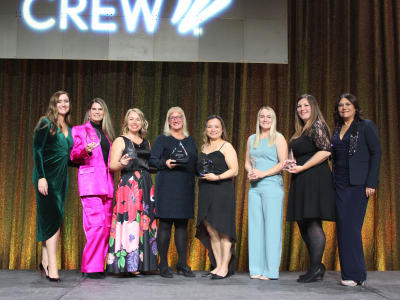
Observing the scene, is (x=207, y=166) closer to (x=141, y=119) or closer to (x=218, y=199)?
(x=218, y=199)

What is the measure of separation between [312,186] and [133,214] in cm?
152

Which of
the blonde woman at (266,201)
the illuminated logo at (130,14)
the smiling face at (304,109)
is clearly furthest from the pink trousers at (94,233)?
the illuminated logo at (130,14)

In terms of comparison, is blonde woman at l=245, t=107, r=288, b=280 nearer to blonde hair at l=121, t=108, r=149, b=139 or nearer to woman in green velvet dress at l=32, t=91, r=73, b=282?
blonde hair at l=121, t=108, r=149, b=139

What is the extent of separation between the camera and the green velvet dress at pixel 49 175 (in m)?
3.29

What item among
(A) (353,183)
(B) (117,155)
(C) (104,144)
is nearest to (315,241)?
(A) (353,183)

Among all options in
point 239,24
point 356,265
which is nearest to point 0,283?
point 356,265

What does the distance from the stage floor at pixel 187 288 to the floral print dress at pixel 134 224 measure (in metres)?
0.14

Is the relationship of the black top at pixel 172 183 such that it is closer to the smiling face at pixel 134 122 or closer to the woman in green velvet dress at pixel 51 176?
the smiling face at pixel 134 122

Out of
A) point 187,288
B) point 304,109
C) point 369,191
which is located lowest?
point 187,288

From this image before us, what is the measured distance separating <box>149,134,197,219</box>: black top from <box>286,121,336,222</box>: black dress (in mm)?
882

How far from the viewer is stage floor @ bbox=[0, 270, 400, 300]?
9.07ft

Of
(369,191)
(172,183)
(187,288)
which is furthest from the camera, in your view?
(172,183)

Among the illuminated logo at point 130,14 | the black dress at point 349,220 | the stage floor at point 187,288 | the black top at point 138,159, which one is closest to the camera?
the stage floor at point 187,288

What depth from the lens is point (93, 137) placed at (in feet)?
11.3
